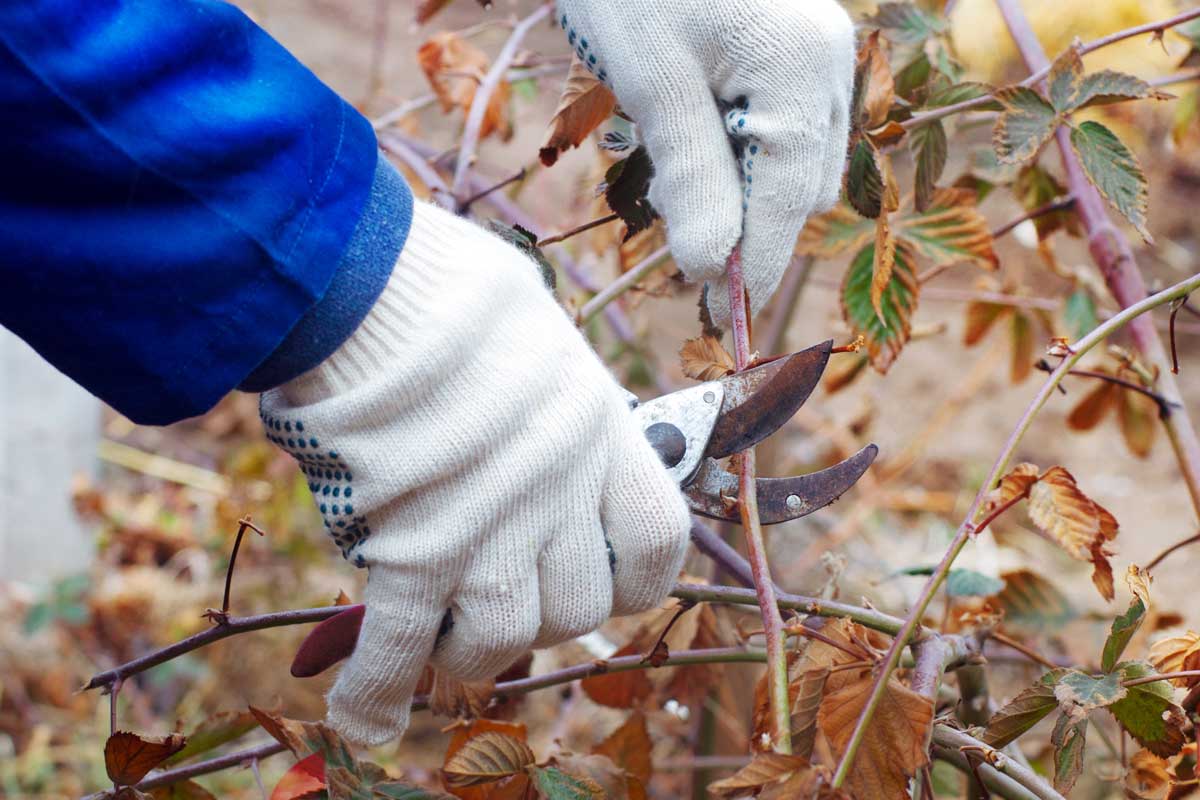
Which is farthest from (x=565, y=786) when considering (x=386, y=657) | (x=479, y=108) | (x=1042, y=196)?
(x=1042, y=196)

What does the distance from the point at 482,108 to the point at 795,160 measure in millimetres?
515

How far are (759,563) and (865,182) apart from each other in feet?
1.19

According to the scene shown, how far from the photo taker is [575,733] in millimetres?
2311

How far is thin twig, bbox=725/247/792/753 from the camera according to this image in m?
0.74

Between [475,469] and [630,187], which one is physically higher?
[630,187]

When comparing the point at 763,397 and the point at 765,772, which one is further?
the point at 763,397

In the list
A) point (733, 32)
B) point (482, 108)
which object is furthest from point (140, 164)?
point (482, 108)

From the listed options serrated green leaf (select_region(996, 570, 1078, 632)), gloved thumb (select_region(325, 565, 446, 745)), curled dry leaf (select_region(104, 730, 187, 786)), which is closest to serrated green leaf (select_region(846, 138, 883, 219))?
gloved thumb (select_region(325, 565, 446, 745))

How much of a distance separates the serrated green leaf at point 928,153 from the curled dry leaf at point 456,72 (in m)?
0.53

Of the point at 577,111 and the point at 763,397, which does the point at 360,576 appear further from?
the point at 763,397

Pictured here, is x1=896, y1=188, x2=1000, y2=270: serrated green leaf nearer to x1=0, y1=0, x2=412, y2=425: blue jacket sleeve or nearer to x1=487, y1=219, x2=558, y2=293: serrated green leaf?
x1=487, y1=219, x2=558, y2=293: serrated green leaf

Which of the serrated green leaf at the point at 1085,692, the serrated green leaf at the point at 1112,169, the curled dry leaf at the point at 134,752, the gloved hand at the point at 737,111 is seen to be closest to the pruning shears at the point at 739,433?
the gloved hand at the point at 737,111

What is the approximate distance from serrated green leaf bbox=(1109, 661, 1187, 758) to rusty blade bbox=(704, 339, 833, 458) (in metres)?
0.31

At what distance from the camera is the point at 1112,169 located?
99 centimetres
